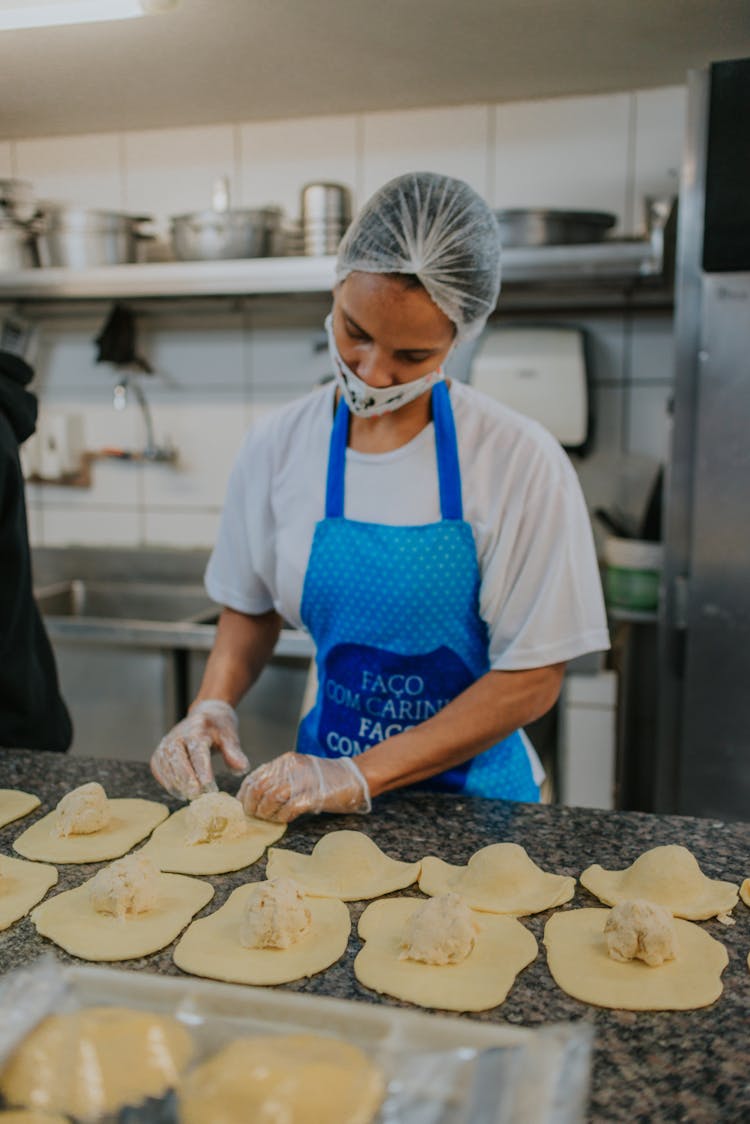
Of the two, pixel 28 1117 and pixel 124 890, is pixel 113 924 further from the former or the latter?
pixel 28 1117

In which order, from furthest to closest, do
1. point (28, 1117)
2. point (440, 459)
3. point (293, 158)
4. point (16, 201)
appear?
point (293, 158)
point (16, 201)
point (440, 459)
point (28, 1117)

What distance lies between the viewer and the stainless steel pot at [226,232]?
9.23ft

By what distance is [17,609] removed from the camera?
1.66 m

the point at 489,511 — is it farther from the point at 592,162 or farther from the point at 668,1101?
the point at 592,162

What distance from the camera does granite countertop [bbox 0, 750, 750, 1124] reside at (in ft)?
2.39

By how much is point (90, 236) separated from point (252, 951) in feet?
8.45

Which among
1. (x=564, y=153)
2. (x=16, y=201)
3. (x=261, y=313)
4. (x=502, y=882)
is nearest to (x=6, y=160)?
(x=16, y=201)

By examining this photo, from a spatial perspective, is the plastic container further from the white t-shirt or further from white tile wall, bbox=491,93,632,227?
the white t-shirt

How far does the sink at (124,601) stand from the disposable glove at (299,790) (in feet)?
6.59

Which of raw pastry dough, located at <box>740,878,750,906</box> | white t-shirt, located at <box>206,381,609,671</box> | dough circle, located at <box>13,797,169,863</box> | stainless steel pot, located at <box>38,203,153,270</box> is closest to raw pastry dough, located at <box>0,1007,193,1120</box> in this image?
dough circle, located at <box>13,797,169,863</box>

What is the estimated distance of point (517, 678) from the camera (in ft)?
4.71

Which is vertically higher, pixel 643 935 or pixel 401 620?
pixel 401 620

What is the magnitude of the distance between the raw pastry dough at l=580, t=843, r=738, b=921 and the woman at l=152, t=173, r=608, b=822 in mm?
359

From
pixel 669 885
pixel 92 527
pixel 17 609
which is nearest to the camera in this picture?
pixel 669 885
